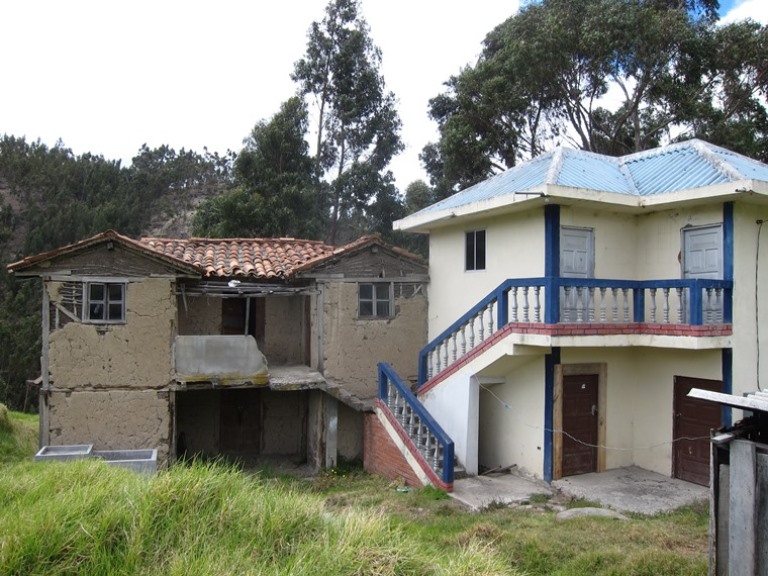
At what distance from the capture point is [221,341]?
43.1 ft

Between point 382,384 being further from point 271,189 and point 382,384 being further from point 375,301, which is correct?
point 271,189

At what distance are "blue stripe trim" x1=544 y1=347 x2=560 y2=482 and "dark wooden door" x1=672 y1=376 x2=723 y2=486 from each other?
2306mm

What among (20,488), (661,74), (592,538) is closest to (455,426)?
(592,538)

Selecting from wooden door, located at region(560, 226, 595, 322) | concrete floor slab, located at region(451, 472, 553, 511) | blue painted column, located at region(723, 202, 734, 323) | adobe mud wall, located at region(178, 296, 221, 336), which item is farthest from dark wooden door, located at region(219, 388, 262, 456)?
blue painted column, located at region(723, 202, 734, 323)

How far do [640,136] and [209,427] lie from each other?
683 inches

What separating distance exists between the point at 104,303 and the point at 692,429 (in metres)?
11.4

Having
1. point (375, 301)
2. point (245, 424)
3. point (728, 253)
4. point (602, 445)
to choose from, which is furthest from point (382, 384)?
point (728, 253)

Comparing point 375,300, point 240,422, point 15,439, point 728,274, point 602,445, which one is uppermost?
point 728,274

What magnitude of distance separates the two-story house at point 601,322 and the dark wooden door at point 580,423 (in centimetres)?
3

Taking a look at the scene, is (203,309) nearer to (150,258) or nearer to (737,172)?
(150,258)

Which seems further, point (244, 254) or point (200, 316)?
point (200, 316)

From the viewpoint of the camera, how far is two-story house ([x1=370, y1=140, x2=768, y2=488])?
409 inches

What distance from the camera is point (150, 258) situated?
12.3m

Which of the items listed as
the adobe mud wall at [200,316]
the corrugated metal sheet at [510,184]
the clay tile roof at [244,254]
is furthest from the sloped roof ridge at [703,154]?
the adobe mud wall at [200,316]
